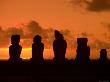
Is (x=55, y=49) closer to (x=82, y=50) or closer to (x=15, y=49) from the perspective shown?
(x=82, y=50)

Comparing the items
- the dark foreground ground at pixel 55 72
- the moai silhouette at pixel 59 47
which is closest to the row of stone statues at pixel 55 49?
the moai silhouette at pixel 59 47

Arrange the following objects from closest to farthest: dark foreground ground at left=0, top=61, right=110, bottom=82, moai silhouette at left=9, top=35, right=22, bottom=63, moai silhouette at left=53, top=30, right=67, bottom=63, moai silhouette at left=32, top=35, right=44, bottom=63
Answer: dark foreground ground at left=0, top=61, right=110, bottom=82
moai silhouette at left=32, top=35, right=44, bottom=63
moai silhouette at left=53, top=30, right=67, bottom=63
moai silhouette at left=9, top=35, right=22, bottom=63

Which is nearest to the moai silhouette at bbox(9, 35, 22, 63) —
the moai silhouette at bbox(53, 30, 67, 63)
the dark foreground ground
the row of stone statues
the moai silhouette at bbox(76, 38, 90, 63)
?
the row of stone statues

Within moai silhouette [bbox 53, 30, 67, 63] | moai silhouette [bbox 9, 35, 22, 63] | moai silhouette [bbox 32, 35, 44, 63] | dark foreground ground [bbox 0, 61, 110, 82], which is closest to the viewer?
dark foreground ground [bbox 0, 61, 110, 82]

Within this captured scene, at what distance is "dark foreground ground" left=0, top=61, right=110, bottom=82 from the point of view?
98.9 feet

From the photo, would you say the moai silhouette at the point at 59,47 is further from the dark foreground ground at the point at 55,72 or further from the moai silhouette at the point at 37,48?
the dark foreground ground at the point at 55,72

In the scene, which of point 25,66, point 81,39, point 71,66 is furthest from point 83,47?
point 25,66

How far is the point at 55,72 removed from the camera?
30.7m

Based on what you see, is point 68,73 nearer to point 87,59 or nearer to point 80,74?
point 80,74

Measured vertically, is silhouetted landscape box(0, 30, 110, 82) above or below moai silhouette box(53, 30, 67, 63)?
below

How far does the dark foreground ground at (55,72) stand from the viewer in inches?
1187

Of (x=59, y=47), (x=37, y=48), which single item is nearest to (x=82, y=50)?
(x=59, y=47)

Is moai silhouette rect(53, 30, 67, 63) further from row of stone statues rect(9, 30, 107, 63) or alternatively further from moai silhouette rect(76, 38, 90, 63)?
moai silhouette rect(76, 38, 90, 63)

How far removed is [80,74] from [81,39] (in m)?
3.97
